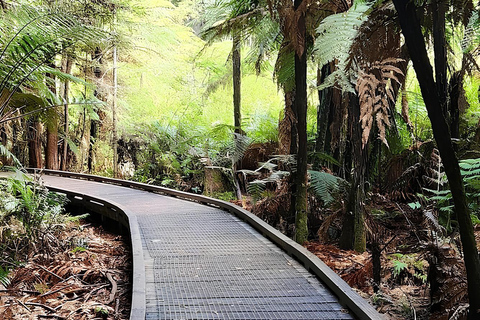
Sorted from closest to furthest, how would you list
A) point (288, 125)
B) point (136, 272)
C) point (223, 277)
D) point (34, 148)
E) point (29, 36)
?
point (136, 272), point (223, 277), point (29, 36), point (288, 125), point (34, 148)

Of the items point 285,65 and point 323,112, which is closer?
point 285,65

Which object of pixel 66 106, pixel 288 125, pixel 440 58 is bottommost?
pixel 288 125

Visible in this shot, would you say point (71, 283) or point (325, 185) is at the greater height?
point (325, 185)

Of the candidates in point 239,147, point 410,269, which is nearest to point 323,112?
point 239,147

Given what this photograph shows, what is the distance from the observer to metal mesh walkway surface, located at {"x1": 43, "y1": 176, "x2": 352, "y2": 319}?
124 inches

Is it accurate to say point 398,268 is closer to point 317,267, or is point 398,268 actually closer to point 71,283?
point 317,267

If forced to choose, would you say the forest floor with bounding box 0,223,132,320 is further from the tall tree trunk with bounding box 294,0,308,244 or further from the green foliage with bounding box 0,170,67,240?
the tall tree trunk with bounding box 294,0,308,244

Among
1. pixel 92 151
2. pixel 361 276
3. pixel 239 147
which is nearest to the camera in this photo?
pixel 361 276

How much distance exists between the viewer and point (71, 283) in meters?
4.58

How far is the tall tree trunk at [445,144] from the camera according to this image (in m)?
2.29

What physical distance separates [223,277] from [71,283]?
5.75 feet

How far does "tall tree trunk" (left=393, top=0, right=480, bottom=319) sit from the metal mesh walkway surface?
3.27 feet

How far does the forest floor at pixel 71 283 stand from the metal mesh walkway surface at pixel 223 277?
41cm

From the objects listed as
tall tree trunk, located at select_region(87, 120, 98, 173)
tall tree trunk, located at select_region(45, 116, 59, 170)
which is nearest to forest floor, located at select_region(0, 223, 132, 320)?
tall tree trunk, located at select_region(45, 116, 59, 170)
